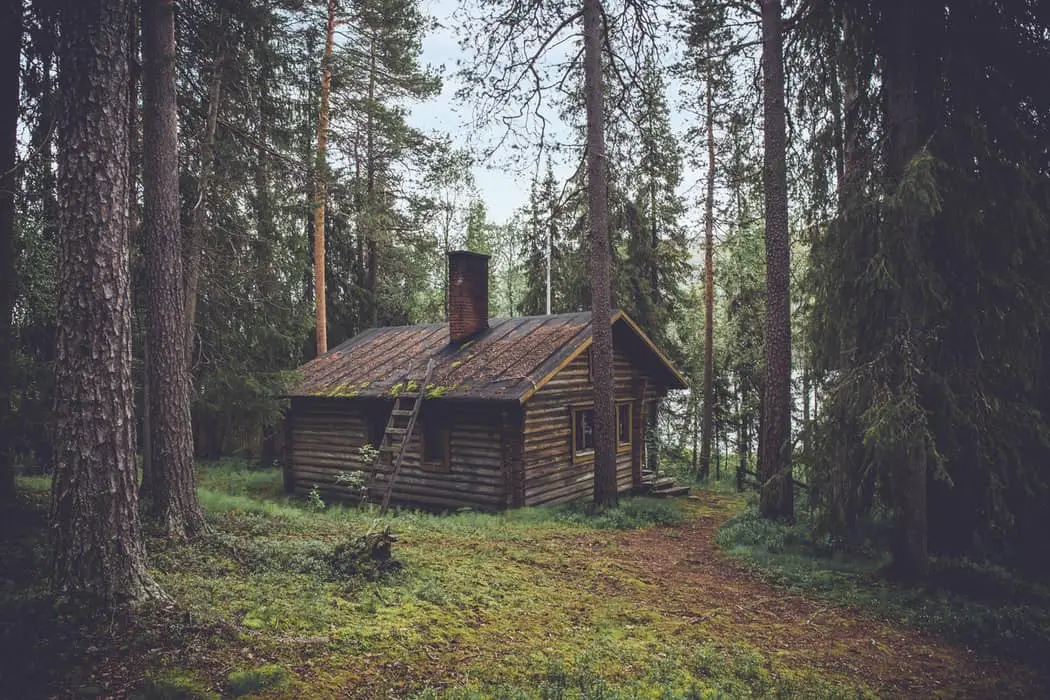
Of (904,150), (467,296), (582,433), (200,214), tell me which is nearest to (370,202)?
(200,214)

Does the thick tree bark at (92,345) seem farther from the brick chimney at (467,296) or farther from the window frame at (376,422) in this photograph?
the brick chimney at (467,296)

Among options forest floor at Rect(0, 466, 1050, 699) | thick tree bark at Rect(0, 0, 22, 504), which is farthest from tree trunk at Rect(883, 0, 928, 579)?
thick tree bark at Rect(0, 0, 22, 504)

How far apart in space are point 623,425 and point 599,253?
6.64 metres

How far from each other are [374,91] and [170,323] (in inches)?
664

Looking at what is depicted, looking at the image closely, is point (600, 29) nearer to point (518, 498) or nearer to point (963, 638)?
point (518, 498)

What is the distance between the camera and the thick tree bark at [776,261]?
448 inches

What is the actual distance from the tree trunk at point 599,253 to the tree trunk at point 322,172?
5.53m

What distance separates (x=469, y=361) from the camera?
15773mm

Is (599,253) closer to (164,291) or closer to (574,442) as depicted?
(574,442)

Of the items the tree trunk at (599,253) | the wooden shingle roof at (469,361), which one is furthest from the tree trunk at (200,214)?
the tree trunk at (599,253)

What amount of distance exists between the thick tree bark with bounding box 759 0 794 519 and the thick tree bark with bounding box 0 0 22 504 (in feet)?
38.8

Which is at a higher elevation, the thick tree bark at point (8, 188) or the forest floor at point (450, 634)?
the thick tree bark at point (8, 188)

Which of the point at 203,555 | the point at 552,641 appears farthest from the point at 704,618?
the point at 203,555

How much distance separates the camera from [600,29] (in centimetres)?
1330
